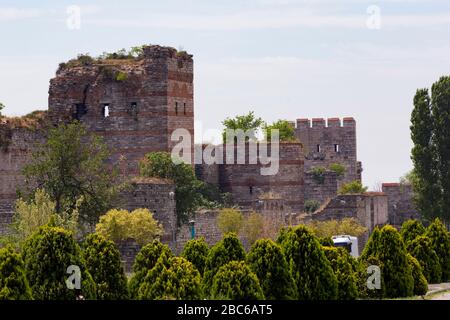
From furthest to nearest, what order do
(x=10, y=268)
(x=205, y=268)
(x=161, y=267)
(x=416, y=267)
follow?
(x=416, y=267) < (x=205, y=268) < (x=161, y=267) < (x=10, y=268)

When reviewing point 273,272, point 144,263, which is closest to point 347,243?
point 144,263

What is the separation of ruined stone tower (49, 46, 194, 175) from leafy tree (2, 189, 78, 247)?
11.0m

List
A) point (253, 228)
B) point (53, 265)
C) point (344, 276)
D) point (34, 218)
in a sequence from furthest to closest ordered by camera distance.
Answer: point (253, 228)
point (34, 218)
point (344, 276)
point (53, 265)

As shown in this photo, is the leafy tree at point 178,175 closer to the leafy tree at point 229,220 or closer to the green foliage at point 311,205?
the leafy tree at point 229,220

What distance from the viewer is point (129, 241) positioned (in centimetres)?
5097

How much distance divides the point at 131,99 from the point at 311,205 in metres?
10.0

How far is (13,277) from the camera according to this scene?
29891 mm

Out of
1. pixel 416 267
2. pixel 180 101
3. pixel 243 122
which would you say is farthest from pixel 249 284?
pixel 243 122

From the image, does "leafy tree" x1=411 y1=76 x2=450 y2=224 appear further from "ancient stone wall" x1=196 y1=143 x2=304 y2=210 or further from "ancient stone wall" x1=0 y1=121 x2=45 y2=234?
"ancient stone wall" x1=0 y1=121 x2=45 y2=234

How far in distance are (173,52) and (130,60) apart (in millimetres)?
1937

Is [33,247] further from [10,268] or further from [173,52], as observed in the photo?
[173,52]

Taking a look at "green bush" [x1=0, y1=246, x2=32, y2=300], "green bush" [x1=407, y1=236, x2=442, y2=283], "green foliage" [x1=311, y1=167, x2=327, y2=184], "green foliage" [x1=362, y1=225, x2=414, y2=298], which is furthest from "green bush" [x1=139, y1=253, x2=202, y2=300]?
"green foliage" [x1=311, y1=167, x2=327, y2=184]

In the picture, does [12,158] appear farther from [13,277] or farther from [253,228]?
[13,277]

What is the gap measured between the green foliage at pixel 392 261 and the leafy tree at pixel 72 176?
18236 mm
